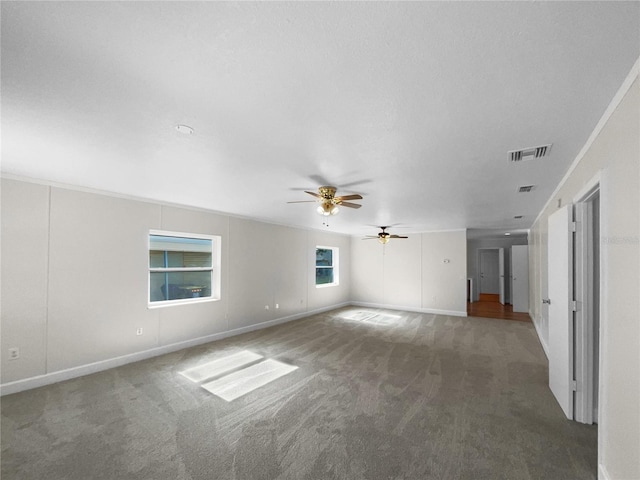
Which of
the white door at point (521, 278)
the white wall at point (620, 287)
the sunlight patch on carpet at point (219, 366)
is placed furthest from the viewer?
the white door at point (521, 278)

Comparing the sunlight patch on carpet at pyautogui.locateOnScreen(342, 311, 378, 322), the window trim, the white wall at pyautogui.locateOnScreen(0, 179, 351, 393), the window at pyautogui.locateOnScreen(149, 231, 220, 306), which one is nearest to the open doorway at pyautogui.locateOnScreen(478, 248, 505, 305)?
the sunlight patch on carpet at pyautogui.locateOnScreen(342, 311, 378, 322)

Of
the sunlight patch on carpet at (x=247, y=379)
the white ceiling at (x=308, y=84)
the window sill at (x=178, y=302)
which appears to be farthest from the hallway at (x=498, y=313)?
the window sill at (x=178, y=302)

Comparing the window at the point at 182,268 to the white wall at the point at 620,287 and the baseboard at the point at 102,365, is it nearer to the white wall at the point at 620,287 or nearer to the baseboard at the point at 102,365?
the baseboard at the point at 102,365

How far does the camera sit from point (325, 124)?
1.92 metres

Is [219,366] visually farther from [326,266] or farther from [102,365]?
[326,266]

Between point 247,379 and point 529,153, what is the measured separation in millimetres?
3855

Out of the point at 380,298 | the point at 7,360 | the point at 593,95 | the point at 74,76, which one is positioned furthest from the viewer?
the point at 380,298

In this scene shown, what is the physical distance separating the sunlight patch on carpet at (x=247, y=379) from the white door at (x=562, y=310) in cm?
299

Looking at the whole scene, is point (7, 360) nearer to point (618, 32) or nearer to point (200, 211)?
point (200, 211)

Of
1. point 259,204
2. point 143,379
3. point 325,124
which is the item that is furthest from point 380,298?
point 325,124

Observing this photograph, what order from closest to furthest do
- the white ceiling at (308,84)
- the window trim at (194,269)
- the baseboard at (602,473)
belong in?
the white ceiling at (308,84), the baseboard at (602,473), the window trim at (194,269)

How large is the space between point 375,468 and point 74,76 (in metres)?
3.03

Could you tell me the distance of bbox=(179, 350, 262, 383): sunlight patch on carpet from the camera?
3.61 metres

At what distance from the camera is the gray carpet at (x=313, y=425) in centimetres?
200
